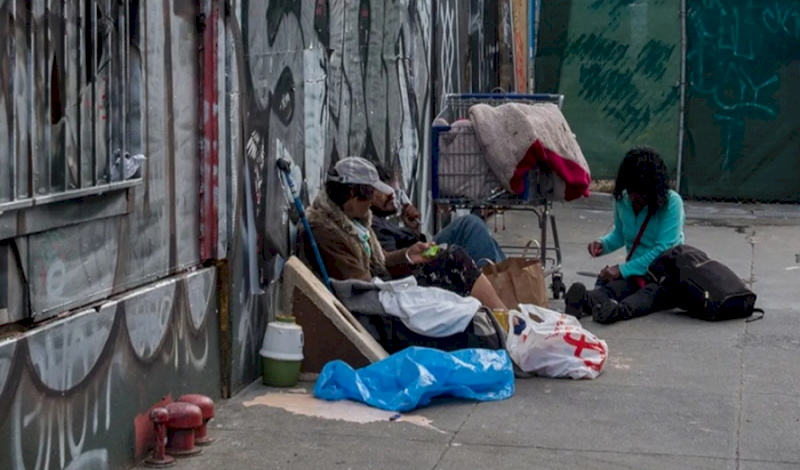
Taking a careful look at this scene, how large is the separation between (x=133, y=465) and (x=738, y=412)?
2797mm

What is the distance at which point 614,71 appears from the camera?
599 inches

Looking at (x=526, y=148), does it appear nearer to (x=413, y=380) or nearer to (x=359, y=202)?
(x=359, y=202)

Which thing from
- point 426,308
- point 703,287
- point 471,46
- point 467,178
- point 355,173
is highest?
point 471,46

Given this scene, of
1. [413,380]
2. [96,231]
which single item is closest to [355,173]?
[413,380]

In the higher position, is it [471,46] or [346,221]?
[471,46]

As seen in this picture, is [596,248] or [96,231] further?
Result: [596,248]

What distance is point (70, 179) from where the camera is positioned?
4.66m

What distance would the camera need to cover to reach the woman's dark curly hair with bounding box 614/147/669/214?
27.4 feet

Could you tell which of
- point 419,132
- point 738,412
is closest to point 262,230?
point 738,412

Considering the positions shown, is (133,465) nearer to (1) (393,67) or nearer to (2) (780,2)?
(1) (393,67)

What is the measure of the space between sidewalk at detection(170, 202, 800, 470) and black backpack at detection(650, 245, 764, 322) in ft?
0.82

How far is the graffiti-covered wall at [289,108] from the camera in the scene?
20.5 ft

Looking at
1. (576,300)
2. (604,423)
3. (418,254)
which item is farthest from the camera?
(576,300)

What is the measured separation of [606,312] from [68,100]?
4369 millimetres
